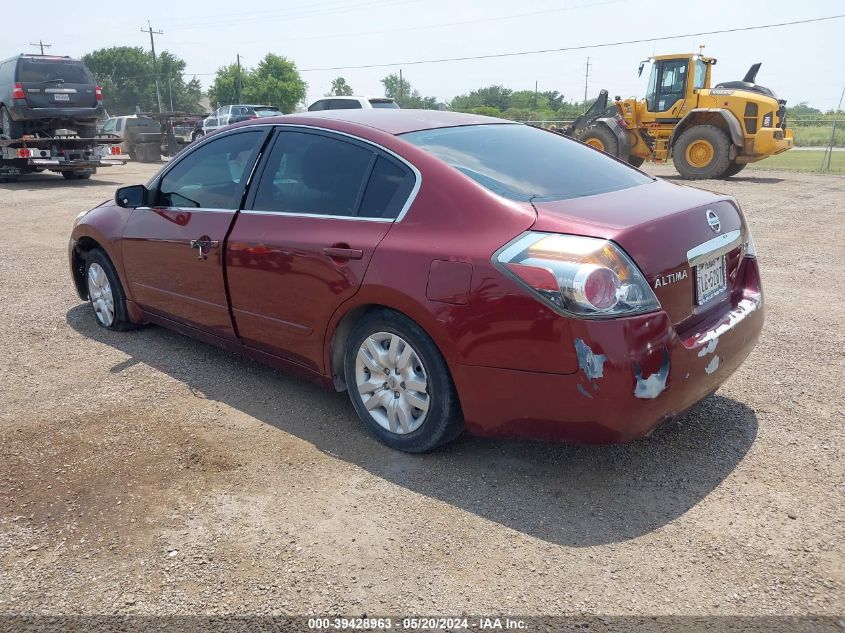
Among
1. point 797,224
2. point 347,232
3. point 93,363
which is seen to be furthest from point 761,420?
point 797,224

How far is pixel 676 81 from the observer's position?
17734 mm

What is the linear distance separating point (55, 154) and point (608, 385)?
16.9 metres

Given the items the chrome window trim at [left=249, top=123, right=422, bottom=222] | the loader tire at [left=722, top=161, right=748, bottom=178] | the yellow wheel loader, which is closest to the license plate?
the chrome window trim at [left=249, top=123, right=422, bottom=222]

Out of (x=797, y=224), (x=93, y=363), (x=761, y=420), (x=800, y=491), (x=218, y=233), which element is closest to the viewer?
(x=800, y=491)

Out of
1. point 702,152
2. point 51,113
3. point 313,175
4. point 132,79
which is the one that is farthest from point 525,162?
point 132,79

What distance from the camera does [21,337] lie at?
5254mm

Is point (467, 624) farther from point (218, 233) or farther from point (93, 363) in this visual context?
point (93, 363)

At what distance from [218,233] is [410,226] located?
4.64 feet

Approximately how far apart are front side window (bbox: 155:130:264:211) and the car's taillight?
1.95 m

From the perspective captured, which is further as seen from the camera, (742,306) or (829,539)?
(742,306)

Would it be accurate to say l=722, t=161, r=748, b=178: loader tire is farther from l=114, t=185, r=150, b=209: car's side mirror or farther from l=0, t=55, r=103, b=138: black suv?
l=114, t=185, r=150, b=209: car's side mirror

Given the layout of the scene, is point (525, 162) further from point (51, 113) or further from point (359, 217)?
point (51, 113)

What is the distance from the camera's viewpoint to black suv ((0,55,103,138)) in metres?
15.1

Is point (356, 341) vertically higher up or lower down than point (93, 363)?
higher up
